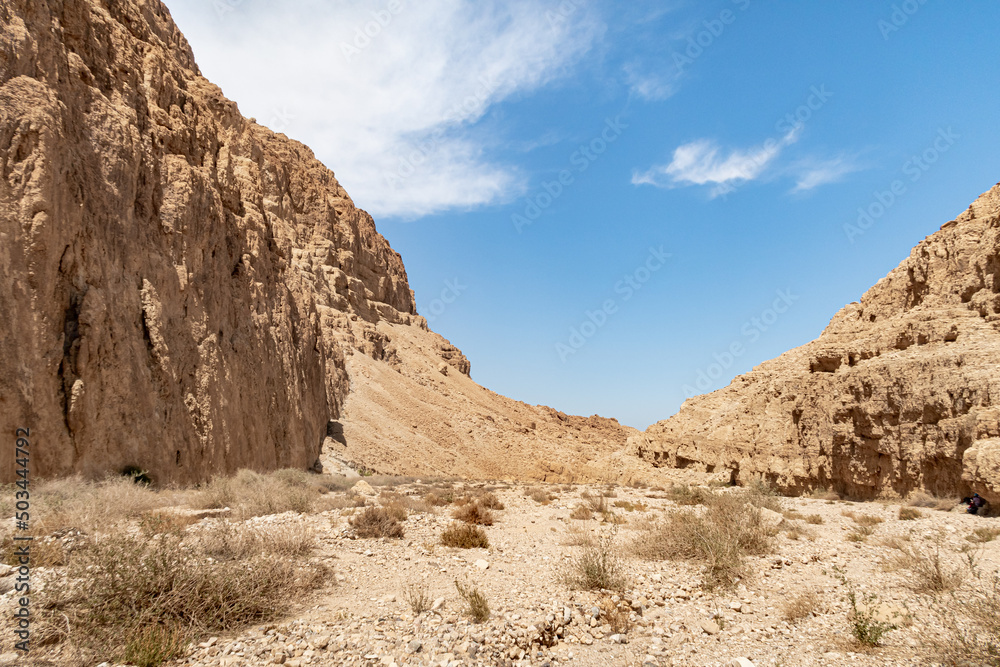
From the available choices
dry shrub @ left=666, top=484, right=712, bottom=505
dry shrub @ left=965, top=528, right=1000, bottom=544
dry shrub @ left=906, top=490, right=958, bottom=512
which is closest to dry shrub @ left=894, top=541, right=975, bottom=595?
dry shrub @ left=965, top=528, right=1000, bottom=544

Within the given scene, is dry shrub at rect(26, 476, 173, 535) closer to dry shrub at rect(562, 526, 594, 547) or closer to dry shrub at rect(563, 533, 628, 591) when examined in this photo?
dry shrub at rect(563, 533, 628, 591)

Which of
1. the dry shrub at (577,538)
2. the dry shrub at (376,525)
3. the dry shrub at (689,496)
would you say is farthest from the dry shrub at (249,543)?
the dry shrub at (689,496)

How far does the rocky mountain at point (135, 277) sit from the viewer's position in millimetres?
11461

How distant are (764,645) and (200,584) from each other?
5.40 metres

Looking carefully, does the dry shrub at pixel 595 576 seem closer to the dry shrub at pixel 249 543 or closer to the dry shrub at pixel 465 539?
the dry shrub at pixel 465 539

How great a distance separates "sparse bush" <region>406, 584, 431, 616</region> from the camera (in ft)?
18.3

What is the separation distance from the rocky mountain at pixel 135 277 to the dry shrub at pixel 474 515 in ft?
28.9

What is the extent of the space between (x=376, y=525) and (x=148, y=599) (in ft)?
16.4

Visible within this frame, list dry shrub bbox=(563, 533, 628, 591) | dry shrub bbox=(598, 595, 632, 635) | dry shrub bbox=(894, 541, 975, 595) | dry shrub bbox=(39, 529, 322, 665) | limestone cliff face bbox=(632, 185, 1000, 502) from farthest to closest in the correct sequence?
limestone cliff face bbox=(632, 185, 1000, 502), dry shrub bbox=(563, 533, 628, 591), dry shrub bbox=(894, 541, 975, 595), dry shrub bbox=(598, 595, 632, 635), dry shrub bbox=(39, 529, 322, 665)

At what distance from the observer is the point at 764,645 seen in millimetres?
4895

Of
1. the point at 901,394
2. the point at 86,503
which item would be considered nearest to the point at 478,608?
the point at 86,503

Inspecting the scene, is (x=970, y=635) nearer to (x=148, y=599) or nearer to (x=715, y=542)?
(x=715, y=542)

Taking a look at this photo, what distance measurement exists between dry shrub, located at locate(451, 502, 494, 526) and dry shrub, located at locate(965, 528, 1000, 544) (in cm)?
834

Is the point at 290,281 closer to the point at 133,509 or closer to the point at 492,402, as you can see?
the point at 133,509
